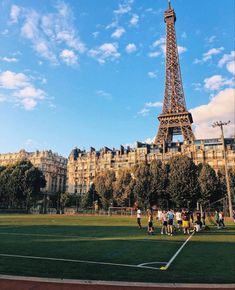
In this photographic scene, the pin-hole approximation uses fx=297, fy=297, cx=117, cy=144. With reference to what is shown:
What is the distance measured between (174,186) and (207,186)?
25.2ft

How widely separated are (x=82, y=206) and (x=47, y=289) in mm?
88612

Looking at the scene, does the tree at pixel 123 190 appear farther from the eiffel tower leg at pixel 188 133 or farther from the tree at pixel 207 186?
the eiffel tower leg at pixel 188 133

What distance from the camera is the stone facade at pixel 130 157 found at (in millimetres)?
101688

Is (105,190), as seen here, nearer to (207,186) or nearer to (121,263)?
(207,186)

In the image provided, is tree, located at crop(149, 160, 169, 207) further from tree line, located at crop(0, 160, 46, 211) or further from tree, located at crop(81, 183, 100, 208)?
tree line, located at crop(0, 160, 46, 211)

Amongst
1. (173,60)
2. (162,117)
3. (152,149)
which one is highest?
(173,60)

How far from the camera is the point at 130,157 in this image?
116812mm

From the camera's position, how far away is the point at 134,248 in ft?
49.0

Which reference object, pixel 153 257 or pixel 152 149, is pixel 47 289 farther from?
pixel 152 149

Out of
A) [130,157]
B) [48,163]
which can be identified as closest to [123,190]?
[130,157]

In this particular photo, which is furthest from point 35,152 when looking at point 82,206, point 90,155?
point 82,206

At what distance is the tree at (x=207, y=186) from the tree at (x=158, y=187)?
334 inches

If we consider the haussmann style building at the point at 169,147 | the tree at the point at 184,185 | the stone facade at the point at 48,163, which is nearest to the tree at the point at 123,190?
the tree at the point at 184,185

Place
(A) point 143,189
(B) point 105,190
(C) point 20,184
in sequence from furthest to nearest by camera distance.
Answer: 1. (B) point 105,190
2. (C) point 20,184
3. (A) point 143,189
